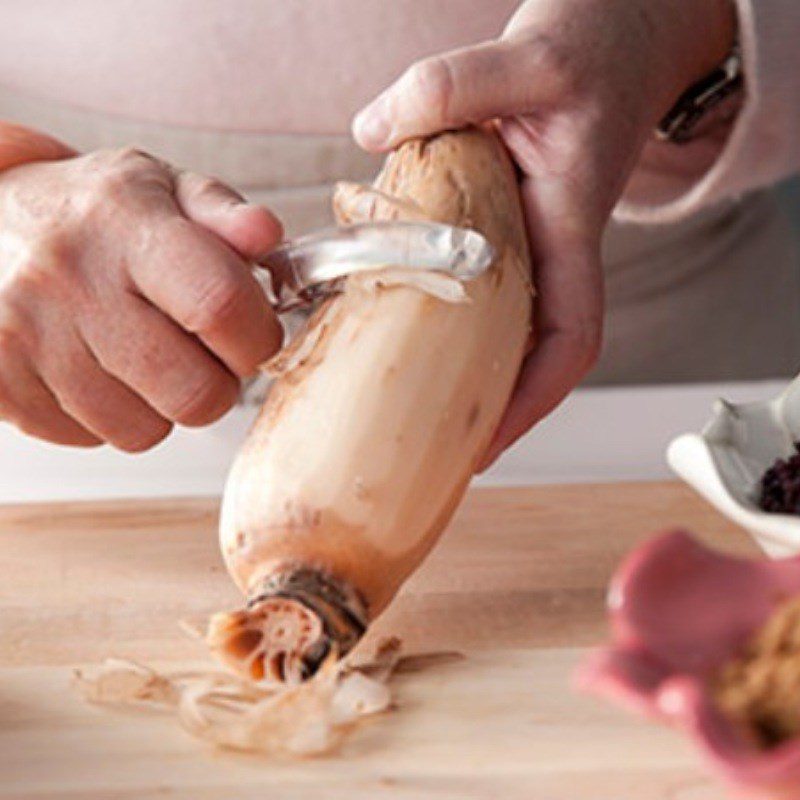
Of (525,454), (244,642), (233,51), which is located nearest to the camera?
(244,642)

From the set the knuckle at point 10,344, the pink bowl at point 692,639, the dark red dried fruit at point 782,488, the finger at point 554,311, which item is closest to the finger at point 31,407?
the knuckle at point 10,344

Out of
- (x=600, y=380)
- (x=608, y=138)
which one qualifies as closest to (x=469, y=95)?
(x=608, y=138)

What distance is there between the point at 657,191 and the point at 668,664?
716 mm

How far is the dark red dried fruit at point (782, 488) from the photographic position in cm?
87

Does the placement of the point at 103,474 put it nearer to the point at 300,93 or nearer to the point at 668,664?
the point at 300,93

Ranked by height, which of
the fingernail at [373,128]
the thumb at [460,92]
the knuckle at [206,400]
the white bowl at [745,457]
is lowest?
the knuckle at [206,400]

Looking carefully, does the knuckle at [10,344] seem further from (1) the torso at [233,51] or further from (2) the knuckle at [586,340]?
(1) the torso at [233,51]

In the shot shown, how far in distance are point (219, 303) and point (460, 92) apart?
0.52ft

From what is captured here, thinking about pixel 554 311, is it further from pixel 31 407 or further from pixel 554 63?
pixel 31 407

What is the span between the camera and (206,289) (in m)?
0.90

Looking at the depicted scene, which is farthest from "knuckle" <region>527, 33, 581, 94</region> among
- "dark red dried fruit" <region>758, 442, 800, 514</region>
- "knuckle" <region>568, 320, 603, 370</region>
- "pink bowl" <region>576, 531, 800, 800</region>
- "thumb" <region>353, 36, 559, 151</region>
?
"pink bowl" <region>576, 531, 800, 800</region>

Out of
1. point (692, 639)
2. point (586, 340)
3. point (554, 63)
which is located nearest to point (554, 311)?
point (586, 340)

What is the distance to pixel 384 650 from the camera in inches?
34.9

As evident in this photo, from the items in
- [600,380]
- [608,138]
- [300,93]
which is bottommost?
[600,380]
